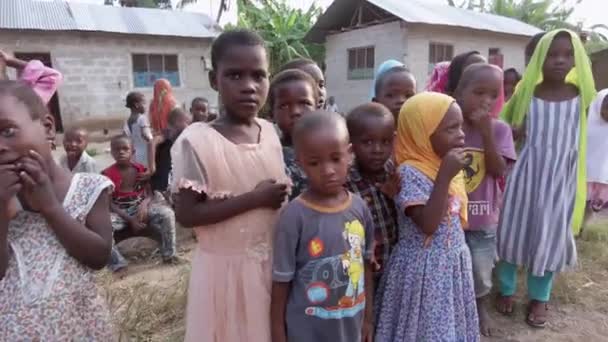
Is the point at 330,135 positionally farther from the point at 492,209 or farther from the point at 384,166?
the point at 492,209

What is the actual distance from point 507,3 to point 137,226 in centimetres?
2187

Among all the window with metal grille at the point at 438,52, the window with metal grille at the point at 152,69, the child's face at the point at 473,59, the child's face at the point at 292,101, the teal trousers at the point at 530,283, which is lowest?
the teal trousers at the point at 530,283

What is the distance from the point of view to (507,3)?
20266mm

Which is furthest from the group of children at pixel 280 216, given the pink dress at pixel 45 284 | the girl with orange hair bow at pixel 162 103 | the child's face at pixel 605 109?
the girl with orange hair bow at pixel 162 103

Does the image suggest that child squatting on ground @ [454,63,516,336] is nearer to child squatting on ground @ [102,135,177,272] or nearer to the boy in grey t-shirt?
the boy in grey t-shirt

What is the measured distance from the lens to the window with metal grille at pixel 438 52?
11.8 metres

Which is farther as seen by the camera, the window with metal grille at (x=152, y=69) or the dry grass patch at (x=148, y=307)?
the window with metal grille at (x=152, y=69)

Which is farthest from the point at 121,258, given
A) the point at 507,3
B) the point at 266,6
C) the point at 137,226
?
the point at 507,3

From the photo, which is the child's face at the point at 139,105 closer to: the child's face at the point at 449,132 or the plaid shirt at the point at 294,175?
the plaid shirt at the point at 294,175

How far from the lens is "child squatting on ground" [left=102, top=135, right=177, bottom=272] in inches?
145

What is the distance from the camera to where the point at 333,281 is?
→ 1.33m

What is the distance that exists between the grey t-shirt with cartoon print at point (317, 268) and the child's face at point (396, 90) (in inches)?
37.5

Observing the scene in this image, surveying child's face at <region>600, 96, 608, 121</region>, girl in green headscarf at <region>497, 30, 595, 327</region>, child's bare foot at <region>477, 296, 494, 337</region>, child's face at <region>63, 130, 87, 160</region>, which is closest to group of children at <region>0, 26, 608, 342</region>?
girl in green headscarf at <region>497, 30, 595, 327</region>

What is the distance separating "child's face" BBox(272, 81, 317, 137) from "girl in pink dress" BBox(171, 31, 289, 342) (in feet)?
0.75
